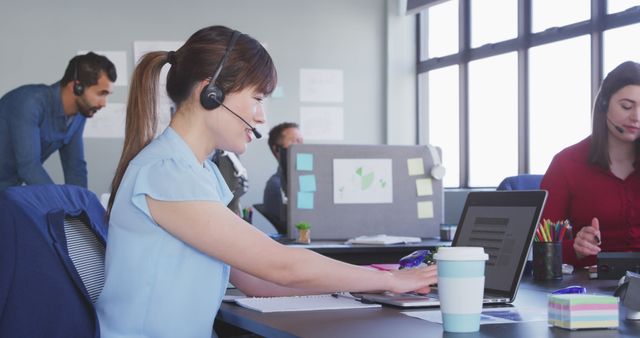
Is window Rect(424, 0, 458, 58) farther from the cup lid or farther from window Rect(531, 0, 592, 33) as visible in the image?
the cup lid

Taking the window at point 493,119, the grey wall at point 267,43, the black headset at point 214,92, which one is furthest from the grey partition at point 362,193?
the grey wall at point 267,43

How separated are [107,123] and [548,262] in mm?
→ 4445

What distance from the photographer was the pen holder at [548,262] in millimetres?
1933

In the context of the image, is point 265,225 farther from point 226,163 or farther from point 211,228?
point 211,228

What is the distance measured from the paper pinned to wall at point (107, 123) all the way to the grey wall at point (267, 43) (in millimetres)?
53

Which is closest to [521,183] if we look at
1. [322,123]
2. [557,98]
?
[557,98]

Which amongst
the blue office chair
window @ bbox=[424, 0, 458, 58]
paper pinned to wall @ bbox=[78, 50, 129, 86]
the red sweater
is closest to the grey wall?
paper pinned to wall @ bbox=[78, 50, 129, 86]

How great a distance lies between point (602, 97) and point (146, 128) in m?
1.43

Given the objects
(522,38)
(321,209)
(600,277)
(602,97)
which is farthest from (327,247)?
(522,38)

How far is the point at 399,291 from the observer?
143 cm

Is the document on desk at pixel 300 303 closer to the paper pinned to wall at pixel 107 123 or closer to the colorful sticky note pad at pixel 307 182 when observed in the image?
the colorful sticky note pad at pixel 307 182

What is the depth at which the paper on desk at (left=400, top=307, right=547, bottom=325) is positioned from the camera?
50.9 inches

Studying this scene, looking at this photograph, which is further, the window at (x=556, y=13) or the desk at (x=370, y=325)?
the window at (x=556, y=13)

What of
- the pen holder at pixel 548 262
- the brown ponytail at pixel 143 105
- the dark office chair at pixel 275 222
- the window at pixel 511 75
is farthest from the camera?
the window at pixel 511 75
